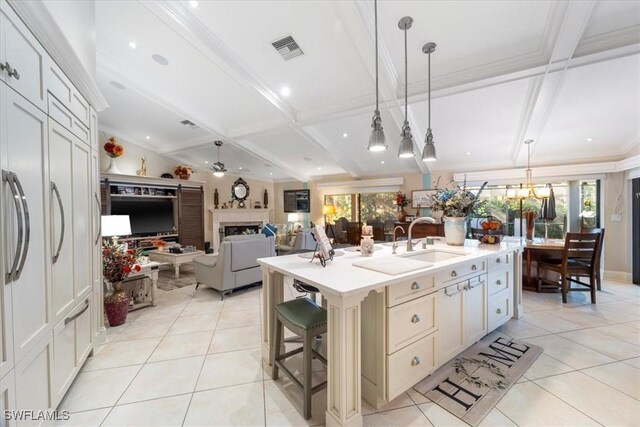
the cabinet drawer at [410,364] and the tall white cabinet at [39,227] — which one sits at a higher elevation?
the tall white cabinet at [39,227]

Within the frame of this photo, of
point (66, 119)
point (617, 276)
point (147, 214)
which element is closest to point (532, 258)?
point (617, 276)

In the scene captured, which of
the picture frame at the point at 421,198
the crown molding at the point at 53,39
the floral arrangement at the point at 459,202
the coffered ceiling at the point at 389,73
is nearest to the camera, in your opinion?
the crown molding at the point at 53,39

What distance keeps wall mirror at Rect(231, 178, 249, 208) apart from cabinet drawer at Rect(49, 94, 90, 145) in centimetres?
622

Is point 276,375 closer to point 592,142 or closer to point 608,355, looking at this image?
point 608,355

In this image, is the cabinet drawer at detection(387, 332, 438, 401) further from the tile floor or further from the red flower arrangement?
the red flower arrangement

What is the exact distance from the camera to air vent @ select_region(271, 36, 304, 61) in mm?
2986

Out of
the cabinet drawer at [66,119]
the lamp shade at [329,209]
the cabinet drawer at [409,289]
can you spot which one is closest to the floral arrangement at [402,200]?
the lamp shade at [329,209]

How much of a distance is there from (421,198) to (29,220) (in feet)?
22.2

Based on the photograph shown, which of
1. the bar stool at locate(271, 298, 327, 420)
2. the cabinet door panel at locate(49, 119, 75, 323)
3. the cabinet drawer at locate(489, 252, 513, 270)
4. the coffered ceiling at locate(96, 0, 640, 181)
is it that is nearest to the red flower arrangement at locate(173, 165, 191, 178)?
the coffered ceiling at locate(96, 0, 640, 181)

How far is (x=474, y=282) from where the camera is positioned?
228 cm

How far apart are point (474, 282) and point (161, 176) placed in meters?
7.47

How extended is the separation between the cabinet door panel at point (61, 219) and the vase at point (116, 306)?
1.33 m

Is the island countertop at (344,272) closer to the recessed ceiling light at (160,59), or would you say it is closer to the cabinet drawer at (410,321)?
the cabinet drawer at (410,321)

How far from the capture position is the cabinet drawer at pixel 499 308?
8.36 feet
